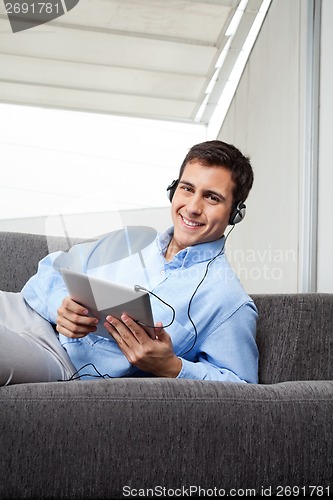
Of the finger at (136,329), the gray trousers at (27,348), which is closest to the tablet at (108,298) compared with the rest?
the finger at (136,329)

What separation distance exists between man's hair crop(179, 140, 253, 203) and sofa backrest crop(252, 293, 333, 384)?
29cm

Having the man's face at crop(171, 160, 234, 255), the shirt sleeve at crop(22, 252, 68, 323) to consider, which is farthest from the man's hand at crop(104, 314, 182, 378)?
the man's face at crop(171, 160, 234, 255)

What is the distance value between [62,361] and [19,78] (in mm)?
1604

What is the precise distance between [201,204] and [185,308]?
0.28 metres

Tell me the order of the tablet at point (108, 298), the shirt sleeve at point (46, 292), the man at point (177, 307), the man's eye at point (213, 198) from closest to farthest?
1. the tablet at point (108, 298)
2. the man at point (177, 307)
3. the shirt sleeve at point (46, 292)
4. the man's eye at point (213, 198)

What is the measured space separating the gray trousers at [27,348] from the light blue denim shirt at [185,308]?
27 mm

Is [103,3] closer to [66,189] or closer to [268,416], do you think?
[66,189]

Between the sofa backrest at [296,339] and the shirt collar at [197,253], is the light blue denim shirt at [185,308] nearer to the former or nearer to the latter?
the shirt collar at [197,253]

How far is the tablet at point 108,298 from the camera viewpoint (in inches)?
48.2

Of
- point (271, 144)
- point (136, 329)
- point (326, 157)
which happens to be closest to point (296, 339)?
point (136, 329)

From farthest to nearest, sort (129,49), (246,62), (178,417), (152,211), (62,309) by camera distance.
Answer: (246,62) → (129,49) → (152,211) → (62,309) → (178,417)

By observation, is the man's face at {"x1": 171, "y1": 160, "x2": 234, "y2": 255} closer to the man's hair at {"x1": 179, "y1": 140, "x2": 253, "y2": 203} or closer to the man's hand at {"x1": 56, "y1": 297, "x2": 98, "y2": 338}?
the man's hair at {"x1": 179, "y1": 140, "x2": 253, "y2": 203}

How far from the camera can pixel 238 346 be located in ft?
4.89

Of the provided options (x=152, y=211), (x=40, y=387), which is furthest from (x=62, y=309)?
(x=152, y=211)
